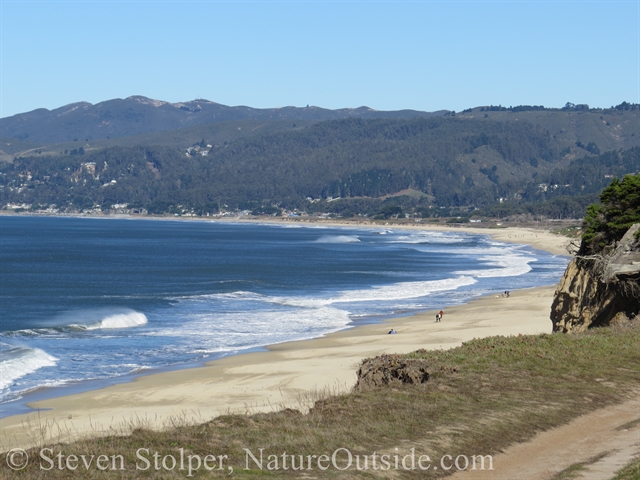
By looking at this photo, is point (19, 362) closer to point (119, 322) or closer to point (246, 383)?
point (246, 383)

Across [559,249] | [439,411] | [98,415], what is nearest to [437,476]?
[439,411]

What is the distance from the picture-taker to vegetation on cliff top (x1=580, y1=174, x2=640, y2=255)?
25877 mm

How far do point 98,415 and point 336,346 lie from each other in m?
12.9

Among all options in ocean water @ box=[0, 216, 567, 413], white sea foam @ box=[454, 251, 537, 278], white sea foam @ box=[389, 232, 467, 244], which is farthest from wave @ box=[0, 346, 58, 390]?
white sea foam @ box=[389, 232, 467, 244]

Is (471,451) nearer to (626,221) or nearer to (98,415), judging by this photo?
(98,415)

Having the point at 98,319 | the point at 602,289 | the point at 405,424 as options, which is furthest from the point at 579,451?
the point at 98,319

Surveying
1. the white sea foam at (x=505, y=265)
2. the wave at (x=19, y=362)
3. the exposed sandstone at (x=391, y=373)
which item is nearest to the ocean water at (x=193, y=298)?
the wave at (x=19, y=362)

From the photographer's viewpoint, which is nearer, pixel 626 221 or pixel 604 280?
pixel 604 280

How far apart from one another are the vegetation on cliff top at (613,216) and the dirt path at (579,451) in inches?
497

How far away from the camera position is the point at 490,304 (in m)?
47.4

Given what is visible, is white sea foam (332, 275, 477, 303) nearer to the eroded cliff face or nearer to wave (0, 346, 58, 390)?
wave (0, 346, 58, 390)

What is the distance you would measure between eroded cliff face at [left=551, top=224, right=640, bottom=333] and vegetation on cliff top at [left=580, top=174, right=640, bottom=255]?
2.03 feet

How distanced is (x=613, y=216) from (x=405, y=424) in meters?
16.4

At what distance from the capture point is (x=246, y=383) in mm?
25672
